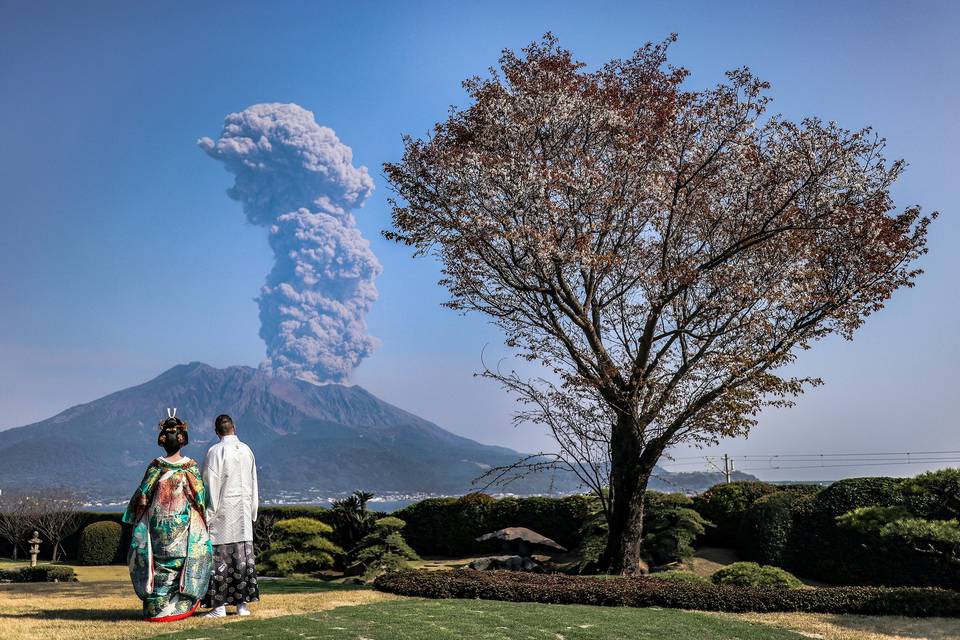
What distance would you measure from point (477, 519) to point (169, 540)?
50.6 ft

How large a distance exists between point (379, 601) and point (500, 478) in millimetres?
5765

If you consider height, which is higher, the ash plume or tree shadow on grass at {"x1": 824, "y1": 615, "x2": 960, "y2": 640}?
the ash plume

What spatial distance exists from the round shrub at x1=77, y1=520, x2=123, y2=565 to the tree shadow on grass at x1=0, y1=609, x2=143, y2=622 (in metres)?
16.9

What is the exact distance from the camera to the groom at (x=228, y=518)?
9992 mm

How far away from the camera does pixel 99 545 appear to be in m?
25.9

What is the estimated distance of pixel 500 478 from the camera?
17.3 meters

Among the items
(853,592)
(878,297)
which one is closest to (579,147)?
(878,297)

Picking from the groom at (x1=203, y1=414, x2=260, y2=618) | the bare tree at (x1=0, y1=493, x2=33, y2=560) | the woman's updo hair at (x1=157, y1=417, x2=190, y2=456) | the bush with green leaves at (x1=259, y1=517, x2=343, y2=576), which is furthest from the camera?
the bare tree at (x1=0, y1=493, x2=33, y2=560)

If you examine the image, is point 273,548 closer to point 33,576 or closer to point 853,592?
point 33,576

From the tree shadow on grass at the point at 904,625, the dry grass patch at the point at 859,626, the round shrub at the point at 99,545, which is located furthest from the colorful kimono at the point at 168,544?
the round shrub at the point at 99,545

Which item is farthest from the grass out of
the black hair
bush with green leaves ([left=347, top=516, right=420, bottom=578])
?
bush with green leaves ([left=347, top=516, right=420, bottom=578])

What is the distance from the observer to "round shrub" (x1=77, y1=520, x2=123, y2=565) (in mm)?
25906

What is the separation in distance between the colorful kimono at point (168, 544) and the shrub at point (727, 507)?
1569cm

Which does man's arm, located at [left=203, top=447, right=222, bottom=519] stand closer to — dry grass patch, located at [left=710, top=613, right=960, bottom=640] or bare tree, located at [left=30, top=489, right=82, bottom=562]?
dry grass patch, located at [left=710, top=613, right=960, bottom=640]
